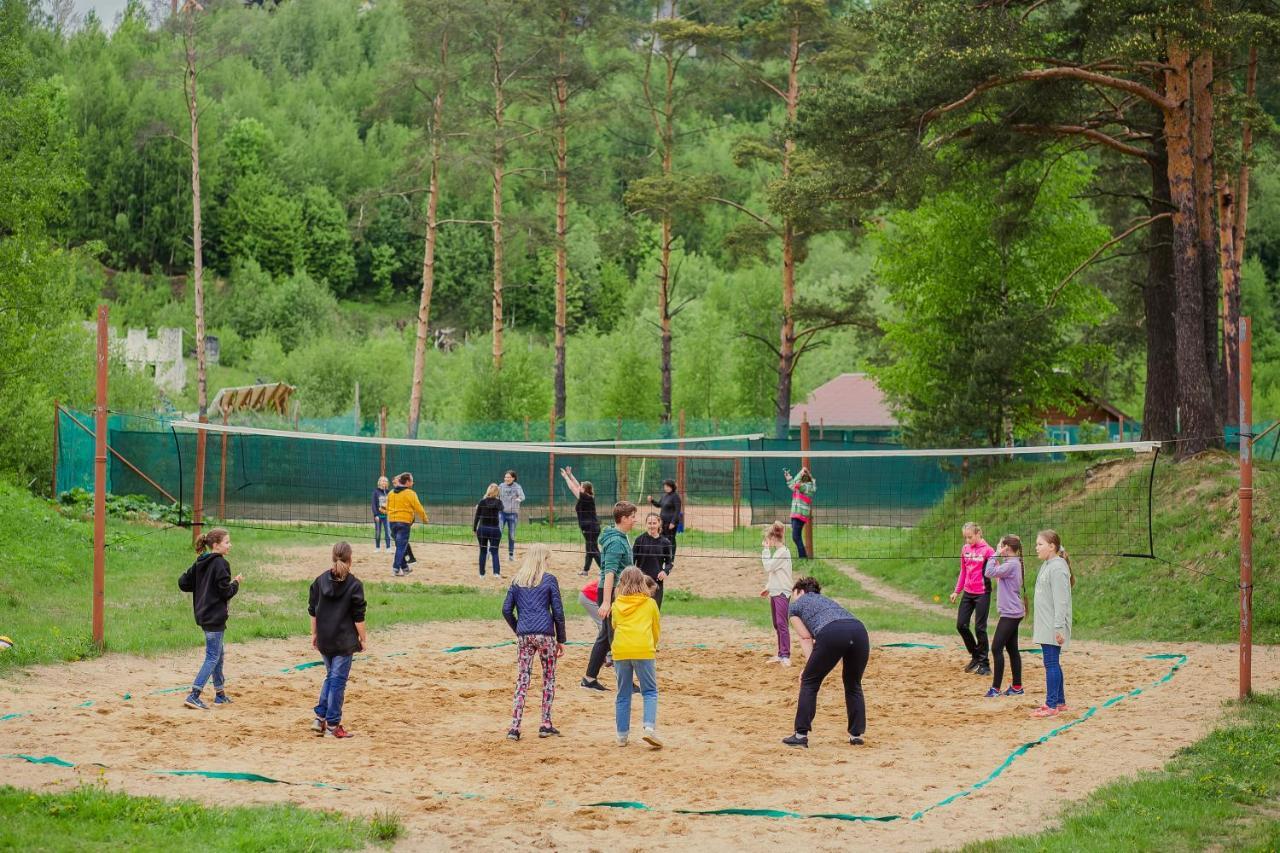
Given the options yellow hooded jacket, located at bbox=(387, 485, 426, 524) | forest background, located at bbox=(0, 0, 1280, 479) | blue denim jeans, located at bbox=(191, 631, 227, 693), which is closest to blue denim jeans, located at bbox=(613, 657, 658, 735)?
blue denim jeans, located at bbox=(191, 631, 227, 693)

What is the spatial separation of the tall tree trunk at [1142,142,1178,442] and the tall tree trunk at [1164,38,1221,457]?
2.81 m

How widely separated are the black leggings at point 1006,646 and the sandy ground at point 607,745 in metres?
0.23

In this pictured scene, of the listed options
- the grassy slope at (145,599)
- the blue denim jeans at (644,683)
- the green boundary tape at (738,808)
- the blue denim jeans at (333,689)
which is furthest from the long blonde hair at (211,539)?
the blue denim jeans at (644,683)

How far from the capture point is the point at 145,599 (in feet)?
54.9

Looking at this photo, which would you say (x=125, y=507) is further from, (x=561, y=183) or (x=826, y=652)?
(x=826, y=652)

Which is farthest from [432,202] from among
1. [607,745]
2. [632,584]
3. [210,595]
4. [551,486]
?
[607,745]

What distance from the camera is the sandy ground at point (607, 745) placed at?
8.04 metres

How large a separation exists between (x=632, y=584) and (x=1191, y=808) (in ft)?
13.4

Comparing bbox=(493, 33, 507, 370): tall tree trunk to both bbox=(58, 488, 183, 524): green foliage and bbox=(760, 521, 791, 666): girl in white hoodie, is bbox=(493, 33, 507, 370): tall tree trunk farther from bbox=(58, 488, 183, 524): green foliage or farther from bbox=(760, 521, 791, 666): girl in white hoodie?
bbox=(760, 521, 791, 666): girl in white hoodie

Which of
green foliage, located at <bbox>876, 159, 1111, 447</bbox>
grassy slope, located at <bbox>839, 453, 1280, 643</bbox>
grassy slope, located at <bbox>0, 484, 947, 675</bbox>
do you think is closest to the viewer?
grassy slope, located at <bbox>0, 484, 947, 675</bbox>

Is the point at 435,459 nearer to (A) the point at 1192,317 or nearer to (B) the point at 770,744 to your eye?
(A) the point at 1192,317

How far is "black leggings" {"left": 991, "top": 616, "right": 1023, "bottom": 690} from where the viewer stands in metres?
11.9

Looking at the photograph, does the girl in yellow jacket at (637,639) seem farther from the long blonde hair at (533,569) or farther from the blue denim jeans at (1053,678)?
the blue denim jeans at (1053,678)

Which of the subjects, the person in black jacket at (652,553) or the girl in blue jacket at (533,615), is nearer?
the girl in blue jacket at (533,615)
